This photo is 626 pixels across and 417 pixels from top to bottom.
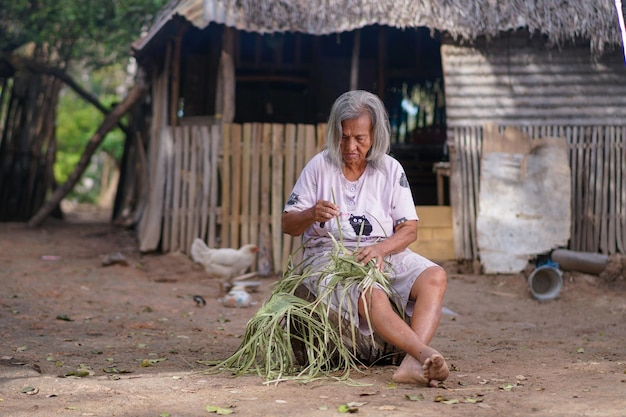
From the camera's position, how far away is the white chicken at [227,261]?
855 centimetres

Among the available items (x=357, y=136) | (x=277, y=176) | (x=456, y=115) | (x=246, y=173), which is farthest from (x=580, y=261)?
(x=357, y=136)

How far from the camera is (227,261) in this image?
8555 millimetres

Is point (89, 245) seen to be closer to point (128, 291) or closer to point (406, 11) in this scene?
point (128, 291)

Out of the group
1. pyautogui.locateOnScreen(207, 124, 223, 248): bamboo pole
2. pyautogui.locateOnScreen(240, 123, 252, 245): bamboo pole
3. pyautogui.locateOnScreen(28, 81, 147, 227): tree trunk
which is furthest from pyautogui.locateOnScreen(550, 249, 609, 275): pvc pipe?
pyautogui.locateOnScreen(28, 81, 147, 227): tree trunk

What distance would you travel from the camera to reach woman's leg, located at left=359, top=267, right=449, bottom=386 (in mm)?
3721

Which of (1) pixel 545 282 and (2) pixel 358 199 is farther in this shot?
(1) pixel 545 282

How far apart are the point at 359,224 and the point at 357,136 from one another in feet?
1.48

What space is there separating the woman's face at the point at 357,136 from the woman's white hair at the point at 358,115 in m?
0.02

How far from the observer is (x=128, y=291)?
790 cm

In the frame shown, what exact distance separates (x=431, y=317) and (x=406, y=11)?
5616 millimetres

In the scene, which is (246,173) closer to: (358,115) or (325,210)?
(358,115)

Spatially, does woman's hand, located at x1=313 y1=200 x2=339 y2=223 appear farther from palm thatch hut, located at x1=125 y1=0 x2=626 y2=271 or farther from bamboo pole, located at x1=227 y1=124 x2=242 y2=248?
bamboo pole, located at x1=227 y1=124 x2=242 y2=248

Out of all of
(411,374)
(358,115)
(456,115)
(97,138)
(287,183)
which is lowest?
(411,374)

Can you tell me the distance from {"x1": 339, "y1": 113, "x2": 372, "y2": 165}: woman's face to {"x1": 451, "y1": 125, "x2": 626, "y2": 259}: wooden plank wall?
505 cm
